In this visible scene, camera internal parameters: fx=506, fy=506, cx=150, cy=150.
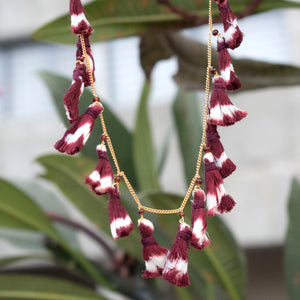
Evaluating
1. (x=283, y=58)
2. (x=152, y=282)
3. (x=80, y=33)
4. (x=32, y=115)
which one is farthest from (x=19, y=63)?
(x=80, y=33)

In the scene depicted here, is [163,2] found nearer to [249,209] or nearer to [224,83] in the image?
[224,83]

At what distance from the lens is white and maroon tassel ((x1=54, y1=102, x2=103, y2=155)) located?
1.13ft

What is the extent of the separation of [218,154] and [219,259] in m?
0.36

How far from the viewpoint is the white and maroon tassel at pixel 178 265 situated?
0.35m

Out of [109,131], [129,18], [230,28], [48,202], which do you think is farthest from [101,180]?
[48,202]

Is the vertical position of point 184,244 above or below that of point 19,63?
above

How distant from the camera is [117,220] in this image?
1.20 ft

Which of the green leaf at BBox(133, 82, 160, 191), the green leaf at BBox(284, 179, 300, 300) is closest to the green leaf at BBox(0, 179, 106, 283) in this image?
the green leaf at BBox(133, 82, 160, 191)

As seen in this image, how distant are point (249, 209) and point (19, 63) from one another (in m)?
0.98

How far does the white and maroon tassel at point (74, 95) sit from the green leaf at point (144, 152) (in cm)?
43

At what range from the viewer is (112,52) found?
163 centimetres

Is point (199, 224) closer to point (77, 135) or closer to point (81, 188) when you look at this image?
point (77, 135)

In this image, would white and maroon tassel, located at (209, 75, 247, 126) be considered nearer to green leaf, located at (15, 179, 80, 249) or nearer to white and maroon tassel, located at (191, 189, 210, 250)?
white and maroon tassel, located at (191, 189, 210, 250)

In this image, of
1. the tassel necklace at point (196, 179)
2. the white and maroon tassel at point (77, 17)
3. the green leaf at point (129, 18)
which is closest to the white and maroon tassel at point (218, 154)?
the tassel necklace at point (196, 179)
